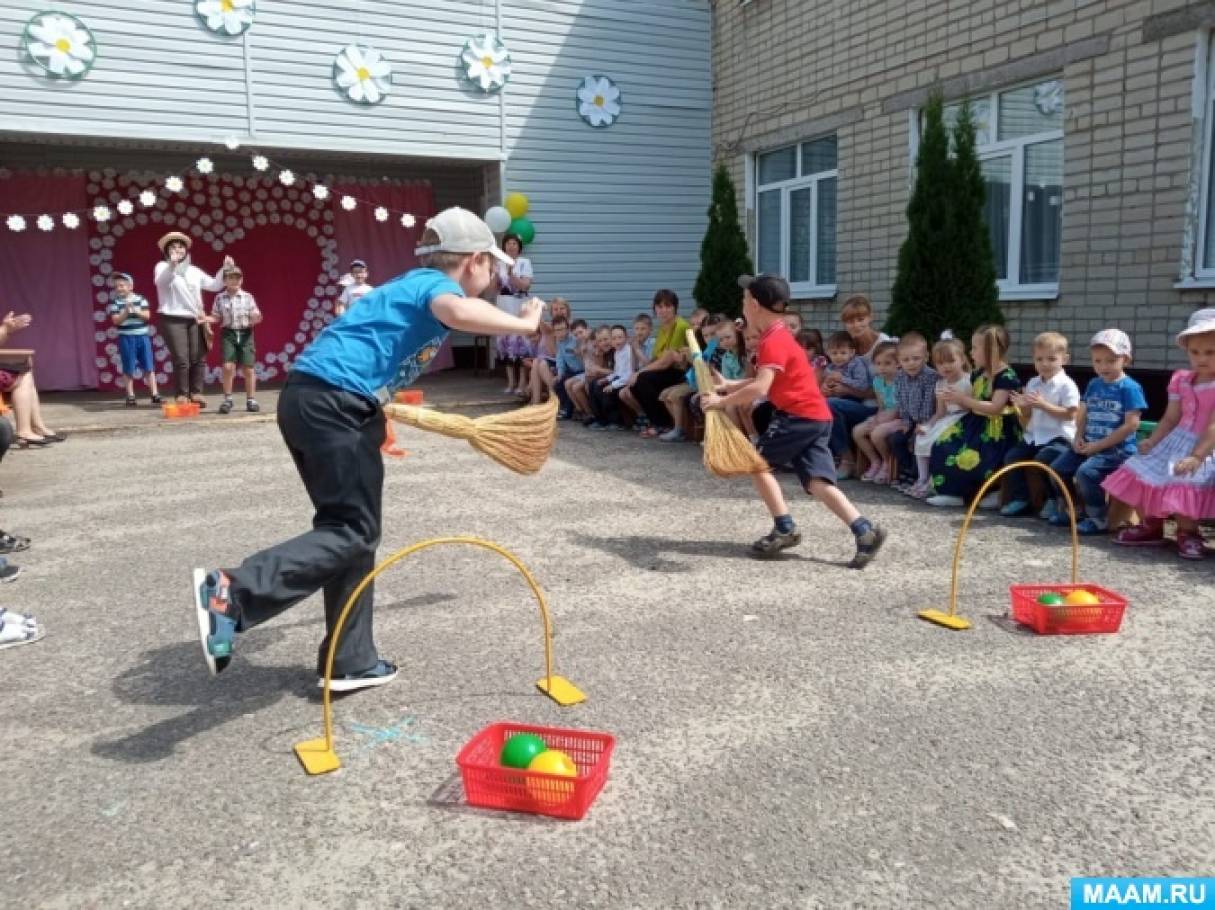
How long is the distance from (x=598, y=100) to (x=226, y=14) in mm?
5798

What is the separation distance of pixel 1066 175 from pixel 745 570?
6.52m

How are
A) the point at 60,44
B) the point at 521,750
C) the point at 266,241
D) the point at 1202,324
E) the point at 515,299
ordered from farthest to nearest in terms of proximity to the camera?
the point at 266,241 → the point at 515,299 → the point at 60,44 → the point at 1202,324 → the point at 521,750

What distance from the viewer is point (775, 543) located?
6.01 metres

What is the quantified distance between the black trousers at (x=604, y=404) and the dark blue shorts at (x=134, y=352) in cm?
637

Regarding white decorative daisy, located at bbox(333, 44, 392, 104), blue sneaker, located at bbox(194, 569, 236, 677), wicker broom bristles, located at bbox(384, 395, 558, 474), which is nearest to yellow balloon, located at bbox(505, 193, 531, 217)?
white decorative daisy, located at bbox(333, 44, 392, 104)

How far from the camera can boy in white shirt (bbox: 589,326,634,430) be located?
11.7 meters

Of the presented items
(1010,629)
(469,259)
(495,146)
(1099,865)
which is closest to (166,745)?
(469,259)

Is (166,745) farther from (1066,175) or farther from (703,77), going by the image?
(703,77)

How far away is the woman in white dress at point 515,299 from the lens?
47.3 feet

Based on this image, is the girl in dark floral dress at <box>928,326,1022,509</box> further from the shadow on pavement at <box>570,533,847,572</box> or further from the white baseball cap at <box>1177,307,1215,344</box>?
the shadow on pavement at <box>570,533,847,572</box>

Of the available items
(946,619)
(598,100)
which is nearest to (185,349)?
(598,100)

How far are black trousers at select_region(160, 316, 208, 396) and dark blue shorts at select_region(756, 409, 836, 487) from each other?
9.83 meters

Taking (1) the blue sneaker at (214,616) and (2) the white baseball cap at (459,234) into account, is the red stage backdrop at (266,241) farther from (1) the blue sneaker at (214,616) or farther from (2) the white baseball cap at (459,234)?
(1) the blue sneaker at (214,616)

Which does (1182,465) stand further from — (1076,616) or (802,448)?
(802,448)
